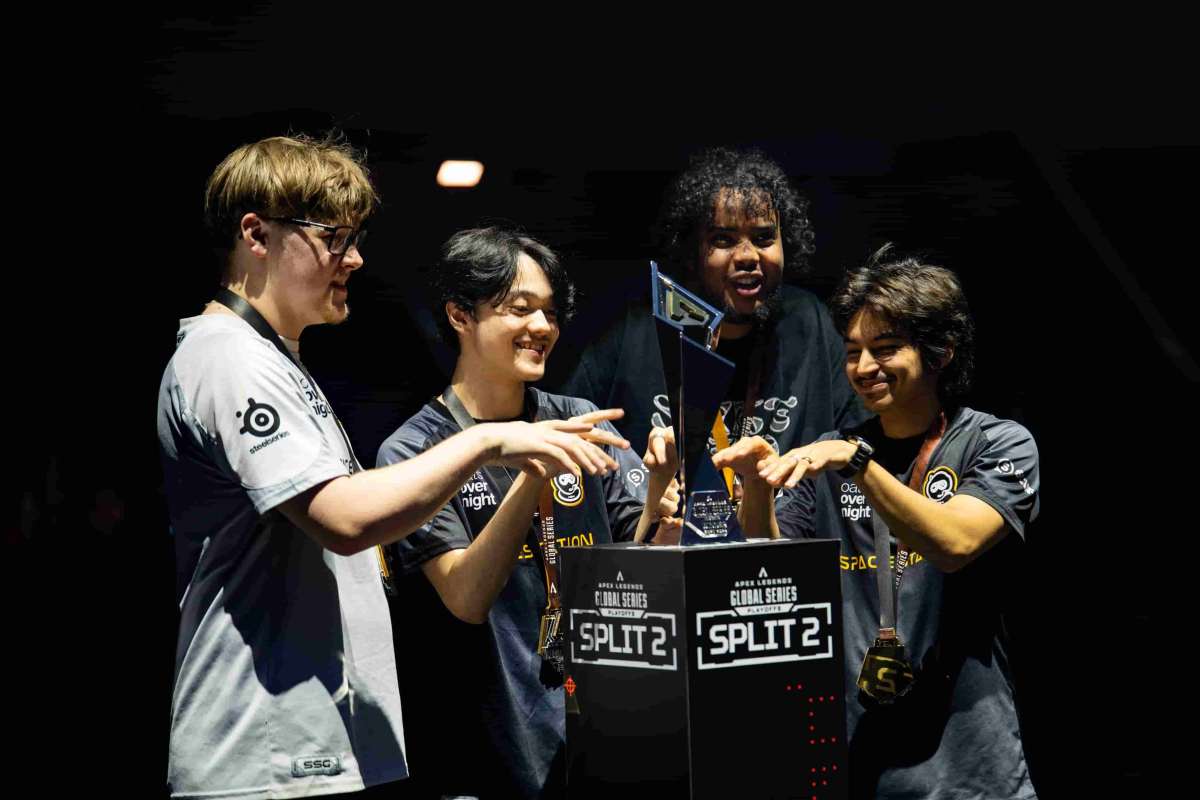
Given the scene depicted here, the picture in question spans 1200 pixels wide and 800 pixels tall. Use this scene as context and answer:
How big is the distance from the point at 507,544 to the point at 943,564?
865 mm

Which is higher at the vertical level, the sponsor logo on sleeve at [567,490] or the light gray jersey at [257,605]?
the sponsor logo on sleeve at [567,490]

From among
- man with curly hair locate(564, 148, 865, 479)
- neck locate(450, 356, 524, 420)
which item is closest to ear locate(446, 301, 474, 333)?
neck locate(450, 356, 524, 420)

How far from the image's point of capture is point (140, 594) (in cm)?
443

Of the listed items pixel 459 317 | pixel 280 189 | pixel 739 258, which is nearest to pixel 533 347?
pixel 459 317

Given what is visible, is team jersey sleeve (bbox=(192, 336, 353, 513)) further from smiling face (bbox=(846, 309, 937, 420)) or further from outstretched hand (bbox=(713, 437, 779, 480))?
smiling face (bbox=(846, 309, 937, 420))

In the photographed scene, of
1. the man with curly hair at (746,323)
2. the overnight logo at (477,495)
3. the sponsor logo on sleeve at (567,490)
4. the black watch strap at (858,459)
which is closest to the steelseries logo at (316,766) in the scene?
the overnight logo at (477,495)

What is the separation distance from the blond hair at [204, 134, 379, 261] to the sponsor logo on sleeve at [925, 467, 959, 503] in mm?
1309

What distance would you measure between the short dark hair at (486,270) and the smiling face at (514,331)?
2cm

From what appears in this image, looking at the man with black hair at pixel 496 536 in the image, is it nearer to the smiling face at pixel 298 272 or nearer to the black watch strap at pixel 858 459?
the black watch strap at pixel 858 459

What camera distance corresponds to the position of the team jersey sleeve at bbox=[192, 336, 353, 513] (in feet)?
6.14

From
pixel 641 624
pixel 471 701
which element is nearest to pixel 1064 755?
pixel 471 701

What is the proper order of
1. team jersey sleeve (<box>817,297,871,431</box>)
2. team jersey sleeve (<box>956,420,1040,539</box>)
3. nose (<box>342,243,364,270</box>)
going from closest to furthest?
nose (<box>342,243,364,270</box>) → team jersey sleeve (<box>956,420,1040,539</box>) → team jersey sleeve (<box>817,297,871,431</box>)

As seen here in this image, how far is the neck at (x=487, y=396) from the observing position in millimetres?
2803

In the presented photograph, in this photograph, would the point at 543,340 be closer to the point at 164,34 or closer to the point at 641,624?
the point at 641,624
